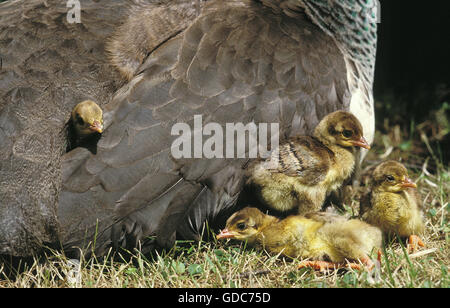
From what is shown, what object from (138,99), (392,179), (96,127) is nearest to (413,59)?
(392,179)

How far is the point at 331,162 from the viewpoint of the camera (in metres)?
3.08

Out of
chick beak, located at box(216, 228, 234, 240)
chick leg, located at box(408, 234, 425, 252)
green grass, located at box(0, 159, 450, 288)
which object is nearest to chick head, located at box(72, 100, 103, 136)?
green grass, located at box(0, 159, 450, 288)

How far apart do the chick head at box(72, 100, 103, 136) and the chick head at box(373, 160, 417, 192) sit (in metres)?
1.50

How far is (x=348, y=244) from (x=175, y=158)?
37.7 inches

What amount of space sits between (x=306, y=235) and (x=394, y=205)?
520 mm

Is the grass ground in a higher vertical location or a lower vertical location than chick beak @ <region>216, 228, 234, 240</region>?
lower

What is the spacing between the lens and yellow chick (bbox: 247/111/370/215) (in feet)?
9.68

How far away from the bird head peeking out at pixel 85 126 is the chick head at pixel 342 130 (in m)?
1.25

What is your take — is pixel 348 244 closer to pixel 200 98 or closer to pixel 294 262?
pixel 294 262

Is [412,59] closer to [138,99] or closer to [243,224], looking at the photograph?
[243,224]

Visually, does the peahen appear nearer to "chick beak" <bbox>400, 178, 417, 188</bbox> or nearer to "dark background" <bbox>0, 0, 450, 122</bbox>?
"chick beak" <bbox>400, 178, 417, 188</bbox>

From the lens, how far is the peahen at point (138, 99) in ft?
8.60

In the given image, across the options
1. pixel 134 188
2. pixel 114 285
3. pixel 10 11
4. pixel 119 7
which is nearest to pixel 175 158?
pixel 134 188
